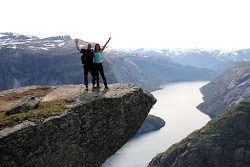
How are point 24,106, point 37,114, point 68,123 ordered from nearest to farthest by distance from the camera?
point 37,114
point 68,123
point 24,106

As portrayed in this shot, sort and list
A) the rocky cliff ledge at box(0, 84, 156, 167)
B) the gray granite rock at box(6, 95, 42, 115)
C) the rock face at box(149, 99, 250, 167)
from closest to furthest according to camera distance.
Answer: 1. the rocky cliff ledge at box(0, 84, 156, 167)
2. the gray granite rock at box(6, 95, 42, 115)
3. the rock face at box(149, 99, 250, 167)

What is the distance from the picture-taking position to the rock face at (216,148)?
510 feet

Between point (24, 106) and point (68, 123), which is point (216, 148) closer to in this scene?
point (68, 123)

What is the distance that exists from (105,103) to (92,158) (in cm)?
435

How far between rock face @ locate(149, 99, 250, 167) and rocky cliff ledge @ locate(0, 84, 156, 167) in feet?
508

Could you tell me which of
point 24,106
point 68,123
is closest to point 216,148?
point 68,123

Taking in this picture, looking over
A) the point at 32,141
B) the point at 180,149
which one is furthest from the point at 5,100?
the point at 180,149

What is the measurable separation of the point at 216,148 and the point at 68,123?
168204 millimetres

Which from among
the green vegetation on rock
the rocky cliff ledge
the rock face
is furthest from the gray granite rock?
the rock face

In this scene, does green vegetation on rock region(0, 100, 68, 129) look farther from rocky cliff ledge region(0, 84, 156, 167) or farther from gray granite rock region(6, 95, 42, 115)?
gray granite rock region(6, 95, 42, 115)

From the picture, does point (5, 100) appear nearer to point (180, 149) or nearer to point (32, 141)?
point (32, 141)

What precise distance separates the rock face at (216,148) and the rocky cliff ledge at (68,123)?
6097 inches

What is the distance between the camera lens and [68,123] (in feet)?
46.5

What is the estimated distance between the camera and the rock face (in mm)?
155375
